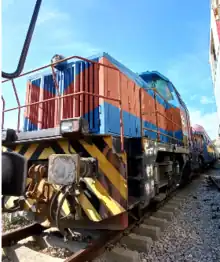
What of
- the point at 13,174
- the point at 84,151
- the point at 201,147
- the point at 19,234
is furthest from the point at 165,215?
the point at 201,147

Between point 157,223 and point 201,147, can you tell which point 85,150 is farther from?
point 201,147

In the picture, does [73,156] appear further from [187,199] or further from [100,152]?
[187,199]

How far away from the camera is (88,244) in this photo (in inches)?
110

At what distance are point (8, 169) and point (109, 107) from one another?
8.05ft

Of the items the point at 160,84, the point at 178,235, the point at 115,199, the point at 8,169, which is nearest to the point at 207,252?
the point at 178,235

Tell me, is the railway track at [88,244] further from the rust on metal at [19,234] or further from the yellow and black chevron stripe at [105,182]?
the yellow and black chevron stripe at [105,182]

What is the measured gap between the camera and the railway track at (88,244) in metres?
2.60

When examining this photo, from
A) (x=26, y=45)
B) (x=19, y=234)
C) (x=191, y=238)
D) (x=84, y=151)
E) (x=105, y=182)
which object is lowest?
(x=191, y=238)

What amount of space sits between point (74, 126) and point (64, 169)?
0.49 m

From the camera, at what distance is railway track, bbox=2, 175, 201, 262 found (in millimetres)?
2596

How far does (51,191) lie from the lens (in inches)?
107

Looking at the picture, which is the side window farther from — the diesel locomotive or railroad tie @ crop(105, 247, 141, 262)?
railroad tie @ crop(105, 247, 141, 262)

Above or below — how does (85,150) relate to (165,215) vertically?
above

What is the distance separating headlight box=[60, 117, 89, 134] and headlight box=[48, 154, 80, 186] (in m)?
0.29
